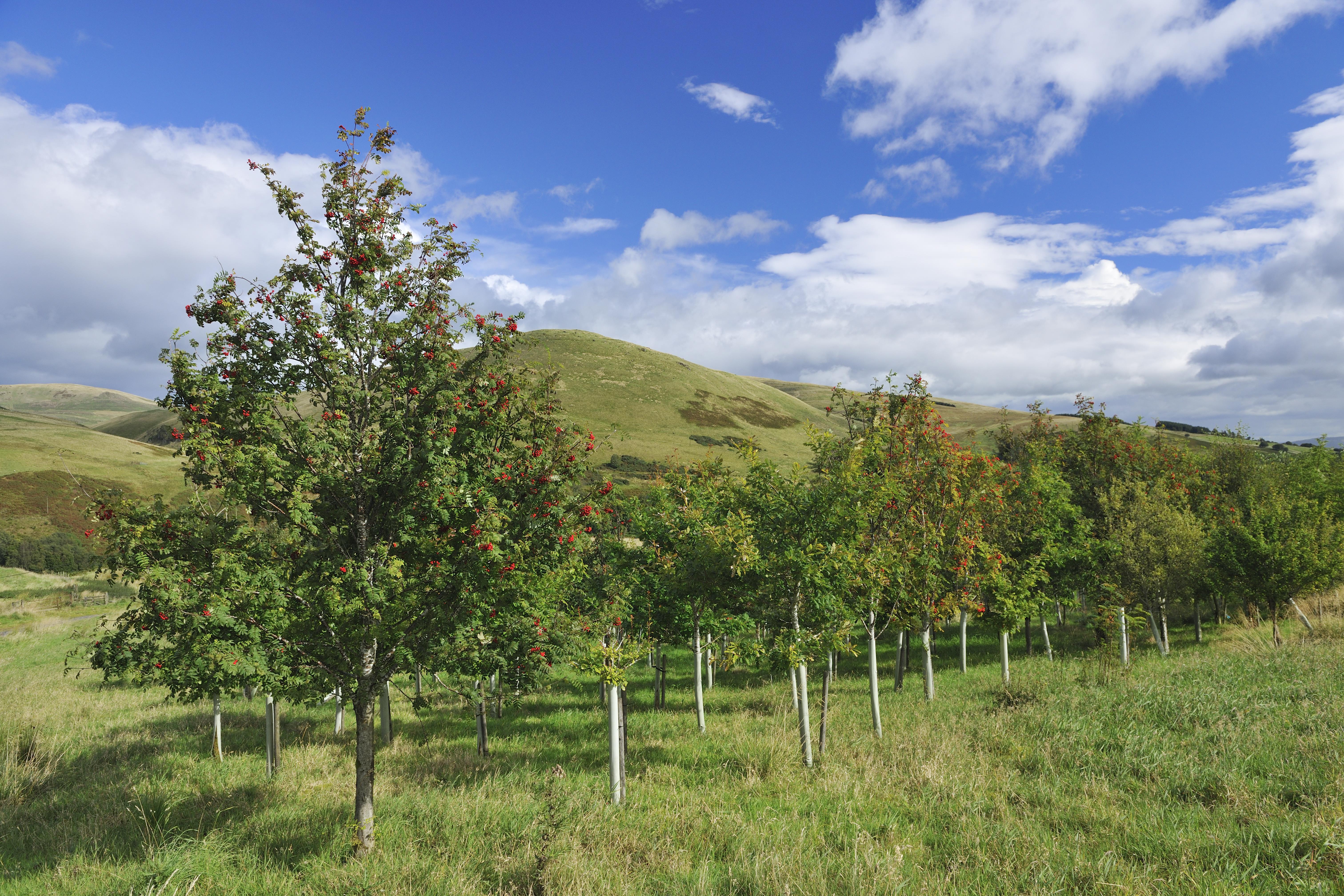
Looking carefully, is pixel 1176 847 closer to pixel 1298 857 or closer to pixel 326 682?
pixel 1298 857

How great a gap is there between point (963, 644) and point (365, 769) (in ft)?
76.6

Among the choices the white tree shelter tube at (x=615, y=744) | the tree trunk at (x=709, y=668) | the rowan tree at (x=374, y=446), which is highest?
the rowan tree at (x=374, y=446)

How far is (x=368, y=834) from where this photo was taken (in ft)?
27.9

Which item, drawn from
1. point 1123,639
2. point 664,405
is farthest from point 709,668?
point 664,405

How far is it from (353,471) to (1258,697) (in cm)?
1959

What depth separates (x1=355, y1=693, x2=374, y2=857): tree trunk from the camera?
8.47 metres

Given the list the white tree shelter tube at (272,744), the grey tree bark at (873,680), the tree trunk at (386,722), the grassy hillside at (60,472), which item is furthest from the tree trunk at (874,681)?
the grassy hillside at (60,472)

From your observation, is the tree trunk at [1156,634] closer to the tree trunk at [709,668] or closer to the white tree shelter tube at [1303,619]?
the white tree shelter tube at [1303,619]

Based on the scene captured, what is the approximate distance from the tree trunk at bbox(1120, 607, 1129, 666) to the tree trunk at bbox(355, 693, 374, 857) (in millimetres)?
22495

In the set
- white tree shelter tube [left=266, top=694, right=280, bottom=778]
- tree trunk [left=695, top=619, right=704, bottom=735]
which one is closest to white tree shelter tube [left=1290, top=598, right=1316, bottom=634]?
tree trunk [left=695, top=619, right=704, bottom=735]

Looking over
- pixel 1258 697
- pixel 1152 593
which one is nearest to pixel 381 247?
pixel 1258 697

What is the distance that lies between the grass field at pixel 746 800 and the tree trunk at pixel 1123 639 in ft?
12.0

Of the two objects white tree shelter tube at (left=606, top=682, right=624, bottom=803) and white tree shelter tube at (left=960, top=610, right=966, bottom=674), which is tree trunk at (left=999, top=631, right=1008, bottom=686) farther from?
white tree shelter tube at (left=606, top=682, right=624, bottom=803)

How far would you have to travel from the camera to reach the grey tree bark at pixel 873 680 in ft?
47.8
